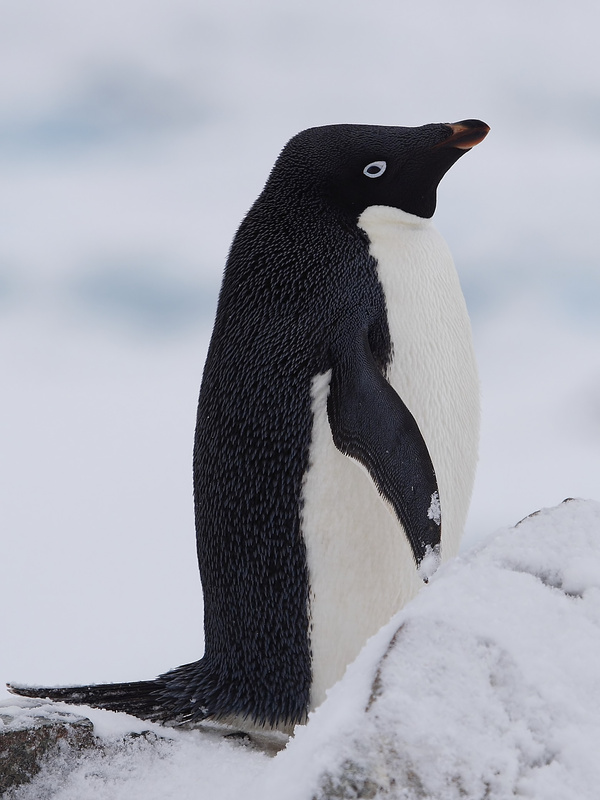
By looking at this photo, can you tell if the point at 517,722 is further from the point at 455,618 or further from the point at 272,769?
the point at 272,769

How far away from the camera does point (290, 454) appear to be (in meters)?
2.10

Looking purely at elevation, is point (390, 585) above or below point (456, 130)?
below

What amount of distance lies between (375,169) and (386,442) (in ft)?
2.55

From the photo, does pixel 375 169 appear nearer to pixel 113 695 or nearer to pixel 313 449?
pixel 313 449

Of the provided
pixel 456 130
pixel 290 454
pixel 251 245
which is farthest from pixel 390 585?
pixel 456 130

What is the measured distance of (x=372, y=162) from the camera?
234 cm

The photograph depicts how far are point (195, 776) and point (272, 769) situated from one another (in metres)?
0.48

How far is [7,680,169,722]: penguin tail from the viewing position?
2.05m

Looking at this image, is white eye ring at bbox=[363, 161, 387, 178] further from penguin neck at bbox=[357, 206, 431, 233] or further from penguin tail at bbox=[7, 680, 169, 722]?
penguin tail at bbox=[7, 680, 169, 722]

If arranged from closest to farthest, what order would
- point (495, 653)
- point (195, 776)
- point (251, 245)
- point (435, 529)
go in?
point (495, 653)
point (195, 776)
point (435, 529)
point (251, 245)

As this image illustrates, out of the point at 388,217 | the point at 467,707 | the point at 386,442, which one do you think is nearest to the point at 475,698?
the point at 467,707

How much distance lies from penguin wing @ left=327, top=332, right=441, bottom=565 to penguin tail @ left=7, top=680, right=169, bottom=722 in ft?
2.28

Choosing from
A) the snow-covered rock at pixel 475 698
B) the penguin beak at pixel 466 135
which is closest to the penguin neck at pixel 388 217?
the penguin beak at pixel 466 135

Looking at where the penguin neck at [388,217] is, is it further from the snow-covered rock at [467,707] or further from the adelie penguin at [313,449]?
the snow-covered rock at [467,707]
